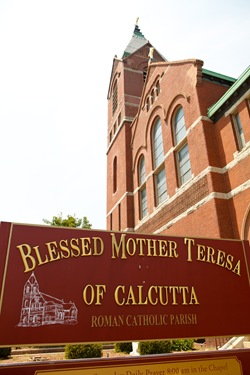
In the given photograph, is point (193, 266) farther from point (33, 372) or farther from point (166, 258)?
point (33, 372)

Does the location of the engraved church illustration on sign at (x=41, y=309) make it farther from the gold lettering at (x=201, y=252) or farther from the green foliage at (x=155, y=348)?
the green foliage at (x=155, y=348)

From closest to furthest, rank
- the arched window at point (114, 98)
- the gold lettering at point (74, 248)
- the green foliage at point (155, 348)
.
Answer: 1. the gold lettering at point (74, 248)
2. the green foliage at point (155, 348)
3. the arched window at point (114, 98)

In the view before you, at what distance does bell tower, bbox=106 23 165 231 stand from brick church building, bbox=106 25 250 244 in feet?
0.31

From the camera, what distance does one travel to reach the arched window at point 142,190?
19.7 m

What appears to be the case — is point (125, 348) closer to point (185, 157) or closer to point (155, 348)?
point (155, 348)

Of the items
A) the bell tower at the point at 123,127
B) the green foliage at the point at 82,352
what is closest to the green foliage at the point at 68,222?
the bell tower at the point at 123,127

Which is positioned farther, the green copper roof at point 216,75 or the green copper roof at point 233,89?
the green copper roof at point 216,75

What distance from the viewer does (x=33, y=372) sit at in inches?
145

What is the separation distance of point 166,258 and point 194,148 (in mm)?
9526

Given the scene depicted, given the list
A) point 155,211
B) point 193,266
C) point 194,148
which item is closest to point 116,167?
point 155,211

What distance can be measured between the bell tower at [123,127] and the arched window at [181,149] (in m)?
6.78

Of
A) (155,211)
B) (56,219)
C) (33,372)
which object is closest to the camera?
(33,372)

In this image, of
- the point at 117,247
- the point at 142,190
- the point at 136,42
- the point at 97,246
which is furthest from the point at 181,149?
the point at 136,42

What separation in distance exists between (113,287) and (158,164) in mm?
13868
